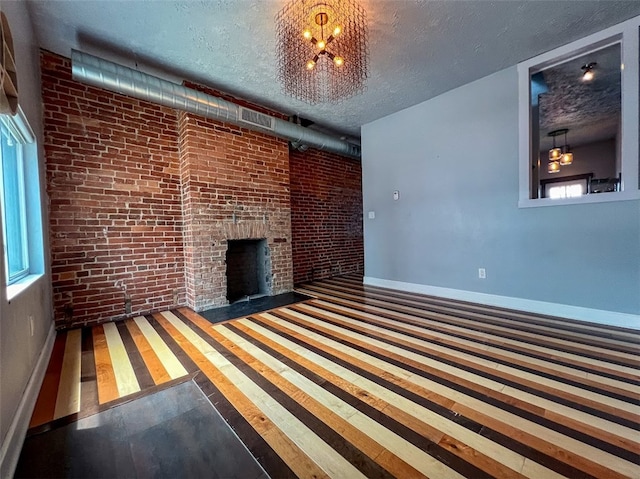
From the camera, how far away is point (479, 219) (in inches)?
129

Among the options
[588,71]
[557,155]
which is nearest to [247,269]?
[588,71]

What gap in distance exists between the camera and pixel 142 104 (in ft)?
10.4

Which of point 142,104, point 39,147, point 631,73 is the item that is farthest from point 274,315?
point 631,73

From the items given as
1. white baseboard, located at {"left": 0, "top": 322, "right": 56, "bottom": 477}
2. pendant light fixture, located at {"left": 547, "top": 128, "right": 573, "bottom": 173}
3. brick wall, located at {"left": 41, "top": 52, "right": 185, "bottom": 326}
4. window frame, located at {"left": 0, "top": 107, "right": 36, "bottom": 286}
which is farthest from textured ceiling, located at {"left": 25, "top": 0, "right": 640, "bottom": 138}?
pendant light fixture, located at {"left": 547, "top": 128, "right": 573, "bottom": 173}

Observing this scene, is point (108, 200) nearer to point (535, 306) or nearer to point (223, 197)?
point (223, 197)

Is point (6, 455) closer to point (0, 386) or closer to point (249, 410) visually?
point (0, 386)

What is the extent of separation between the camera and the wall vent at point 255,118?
3.37 metres

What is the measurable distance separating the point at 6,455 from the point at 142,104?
3345 millimetres

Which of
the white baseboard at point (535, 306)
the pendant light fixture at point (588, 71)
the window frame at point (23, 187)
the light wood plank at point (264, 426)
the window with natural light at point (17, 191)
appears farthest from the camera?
the pendant light fixture at point (588, 71)

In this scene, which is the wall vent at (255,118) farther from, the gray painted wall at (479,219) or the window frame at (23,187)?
the window frame at (23,187)

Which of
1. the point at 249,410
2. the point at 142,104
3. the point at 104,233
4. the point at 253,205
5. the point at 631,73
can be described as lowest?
the point at 249,410

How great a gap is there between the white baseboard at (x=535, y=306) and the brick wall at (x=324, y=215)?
1.68 meters

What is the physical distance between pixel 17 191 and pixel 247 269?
8.15ft

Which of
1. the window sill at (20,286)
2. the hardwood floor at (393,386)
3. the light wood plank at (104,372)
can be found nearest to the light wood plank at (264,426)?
the hardwood floor at (393,386)
